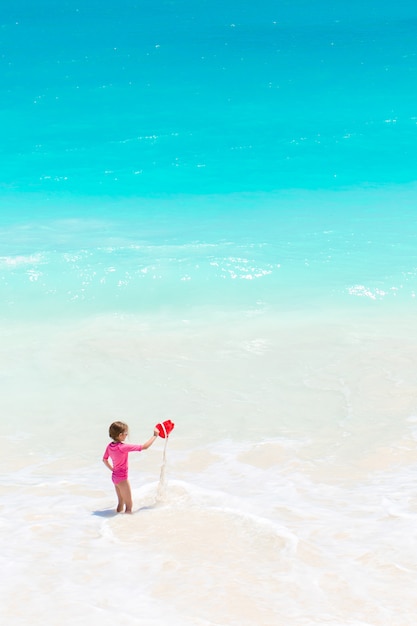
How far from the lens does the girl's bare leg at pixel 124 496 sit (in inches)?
225

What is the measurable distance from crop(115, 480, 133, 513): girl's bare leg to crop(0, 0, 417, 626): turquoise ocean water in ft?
0.70

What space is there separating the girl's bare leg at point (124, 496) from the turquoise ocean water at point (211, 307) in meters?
0.21

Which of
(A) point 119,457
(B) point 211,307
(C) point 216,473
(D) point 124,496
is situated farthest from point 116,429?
(B) point 211,307

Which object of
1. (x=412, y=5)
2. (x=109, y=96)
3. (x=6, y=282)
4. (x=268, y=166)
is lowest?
(x=6, y=282)

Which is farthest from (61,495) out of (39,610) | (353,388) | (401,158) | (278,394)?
(401,158)

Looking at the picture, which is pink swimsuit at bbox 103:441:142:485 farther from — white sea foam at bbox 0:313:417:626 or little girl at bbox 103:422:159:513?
white sea foam at bbox 0:313:417:626

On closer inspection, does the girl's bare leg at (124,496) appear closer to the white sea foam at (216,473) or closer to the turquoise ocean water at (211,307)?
the white sea foam at (216,473)

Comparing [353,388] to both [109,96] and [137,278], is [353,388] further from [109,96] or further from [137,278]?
[109,96]

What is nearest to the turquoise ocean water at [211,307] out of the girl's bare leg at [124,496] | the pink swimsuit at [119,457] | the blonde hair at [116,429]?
the girl's bare leg at [124,496]

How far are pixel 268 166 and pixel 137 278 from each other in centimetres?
993

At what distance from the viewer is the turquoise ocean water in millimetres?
4684

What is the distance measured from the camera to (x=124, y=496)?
18.9 feet

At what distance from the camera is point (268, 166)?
22.6 metres

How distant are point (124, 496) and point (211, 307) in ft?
23.0
